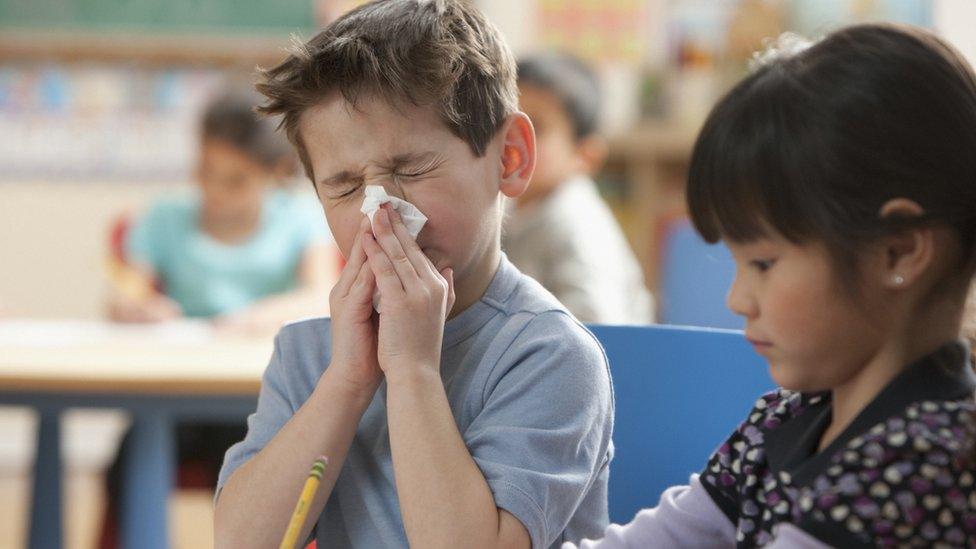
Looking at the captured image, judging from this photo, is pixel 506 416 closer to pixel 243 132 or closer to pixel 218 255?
pixel 243 132

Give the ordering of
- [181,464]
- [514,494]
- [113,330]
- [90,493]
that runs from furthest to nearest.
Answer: [90,493] → [181,464] → [113,330] → [514,494]

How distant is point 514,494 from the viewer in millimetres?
919

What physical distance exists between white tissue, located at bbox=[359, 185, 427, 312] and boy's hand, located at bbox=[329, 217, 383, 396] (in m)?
0.02

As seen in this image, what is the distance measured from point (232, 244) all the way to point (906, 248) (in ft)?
7.28

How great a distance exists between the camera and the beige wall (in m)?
4.11

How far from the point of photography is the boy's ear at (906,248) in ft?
2.44

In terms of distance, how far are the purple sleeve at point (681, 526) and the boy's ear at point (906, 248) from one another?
244mm

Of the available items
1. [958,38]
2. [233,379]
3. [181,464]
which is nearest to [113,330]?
[181,464]

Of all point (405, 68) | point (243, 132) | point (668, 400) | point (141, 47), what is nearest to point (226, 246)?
point (243, 132)

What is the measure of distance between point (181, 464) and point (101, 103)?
186 cm

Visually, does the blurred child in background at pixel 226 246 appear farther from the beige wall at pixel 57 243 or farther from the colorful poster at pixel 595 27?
the colorful poster at pixel 595 27

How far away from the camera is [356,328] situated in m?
1.00

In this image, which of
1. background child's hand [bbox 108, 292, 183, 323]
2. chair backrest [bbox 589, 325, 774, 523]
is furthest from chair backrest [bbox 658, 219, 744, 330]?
chair backrest [bbox 589, 325, 774, 523]

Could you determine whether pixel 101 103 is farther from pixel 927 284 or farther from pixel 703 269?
pixel 927 284
